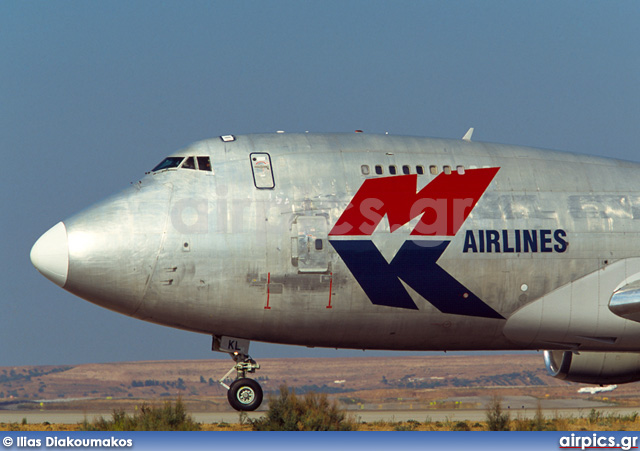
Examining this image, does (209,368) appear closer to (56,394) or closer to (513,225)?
(56,394)

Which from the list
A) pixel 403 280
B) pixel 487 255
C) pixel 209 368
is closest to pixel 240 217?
pixel 403 280

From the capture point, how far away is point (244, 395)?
2227cm

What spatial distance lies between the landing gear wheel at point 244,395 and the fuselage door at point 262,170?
13.9ft

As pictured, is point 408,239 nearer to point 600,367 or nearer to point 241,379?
point 241,379

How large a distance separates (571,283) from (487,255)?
6.90 ft

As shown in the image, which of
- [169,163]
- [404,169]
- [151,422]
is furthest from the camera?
[151,422]

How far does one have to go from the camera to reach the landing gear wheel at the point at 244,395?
22.2 m

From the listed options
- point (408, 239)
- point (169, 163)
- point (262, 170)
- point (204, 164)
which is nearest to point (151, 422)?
point (169, 163)

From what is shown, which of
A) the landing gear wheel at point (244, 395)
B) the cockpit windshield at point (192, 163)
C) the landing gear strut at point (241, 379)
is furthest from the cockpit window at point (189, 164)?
the landing gear wheel at point (244, 395)

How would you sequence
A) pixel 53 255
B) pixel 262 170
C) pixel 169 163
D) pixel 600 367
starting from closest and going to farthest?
1. pixel 53 255
2. pixel 262 170
3. pixel 169 163
4. pixel 600 367

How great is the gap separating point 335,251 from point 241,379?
11.4 feet

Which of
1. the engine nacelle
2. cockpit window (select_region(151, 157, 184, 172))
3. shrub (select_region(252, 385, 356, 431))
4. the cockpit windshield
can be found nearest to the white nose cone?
cockpit window (select_region(151, 157, 184, 172))

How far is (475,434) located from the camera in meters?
18.6

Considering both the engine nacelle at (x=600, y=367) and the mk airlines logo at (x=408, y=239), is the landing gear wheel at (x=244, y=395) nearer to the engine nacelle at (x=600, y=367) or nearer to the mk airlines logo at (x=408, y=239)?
the mk airlines logo at (x=408, y=239)
